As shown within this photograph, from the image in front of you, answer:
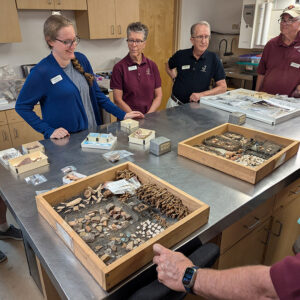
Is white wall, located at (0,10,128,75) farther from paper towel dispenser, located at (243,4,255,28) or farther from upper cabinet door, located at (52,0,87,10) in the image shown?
paper towel dispenser, located at (243,4,255,28)

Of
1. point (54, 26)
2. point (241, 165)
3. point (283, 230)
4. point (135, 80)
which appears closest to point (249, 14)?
point (135, 80)

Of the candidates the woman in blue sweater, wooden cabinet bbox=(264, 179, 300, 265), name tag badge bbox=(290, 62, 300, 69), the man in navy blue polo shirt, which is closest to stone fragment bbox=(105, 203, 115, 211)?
the woman in blue sweater

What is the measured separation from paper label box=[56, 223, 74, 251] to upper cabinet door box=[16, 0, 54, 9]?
3.15 meters

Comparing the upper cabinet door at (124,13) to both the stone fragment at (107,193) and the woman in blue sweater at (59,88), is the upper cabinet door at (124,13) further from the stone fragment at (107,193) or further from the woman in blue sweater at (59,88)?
the stone fragment at (107,193)

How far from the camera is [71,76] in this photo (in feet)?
6.15

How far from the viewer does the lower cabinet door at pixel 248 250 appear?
4.68 ft

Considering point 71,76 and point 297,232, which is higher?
point 71,76

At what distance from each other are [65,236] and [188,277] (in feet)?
1.42

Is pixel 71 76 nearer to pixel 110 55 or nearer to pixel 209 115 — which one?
pixel 209 115

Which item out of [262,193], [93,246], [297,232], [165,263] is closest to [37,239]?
[93,246]

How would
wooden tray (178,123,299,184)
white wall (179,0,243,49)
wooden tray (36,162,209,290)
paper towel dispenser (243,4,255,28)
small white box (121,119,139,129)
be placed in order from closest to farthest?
wooden tray (36,162,209,290), wooden tray (178,123,299,184), small white box (121,119,139,129), paper towel dispenser (243,4,255,28), white wall (179,0,243,49)

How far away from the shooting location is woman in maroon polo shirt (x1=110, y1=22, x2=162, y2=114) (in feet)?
7.89

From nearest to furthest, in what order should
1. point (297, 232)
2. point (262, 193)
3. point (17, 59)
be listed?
point (262, 193)
point (297, 232)
point (17, 59)

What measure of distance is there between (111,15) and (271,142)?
3161mm
